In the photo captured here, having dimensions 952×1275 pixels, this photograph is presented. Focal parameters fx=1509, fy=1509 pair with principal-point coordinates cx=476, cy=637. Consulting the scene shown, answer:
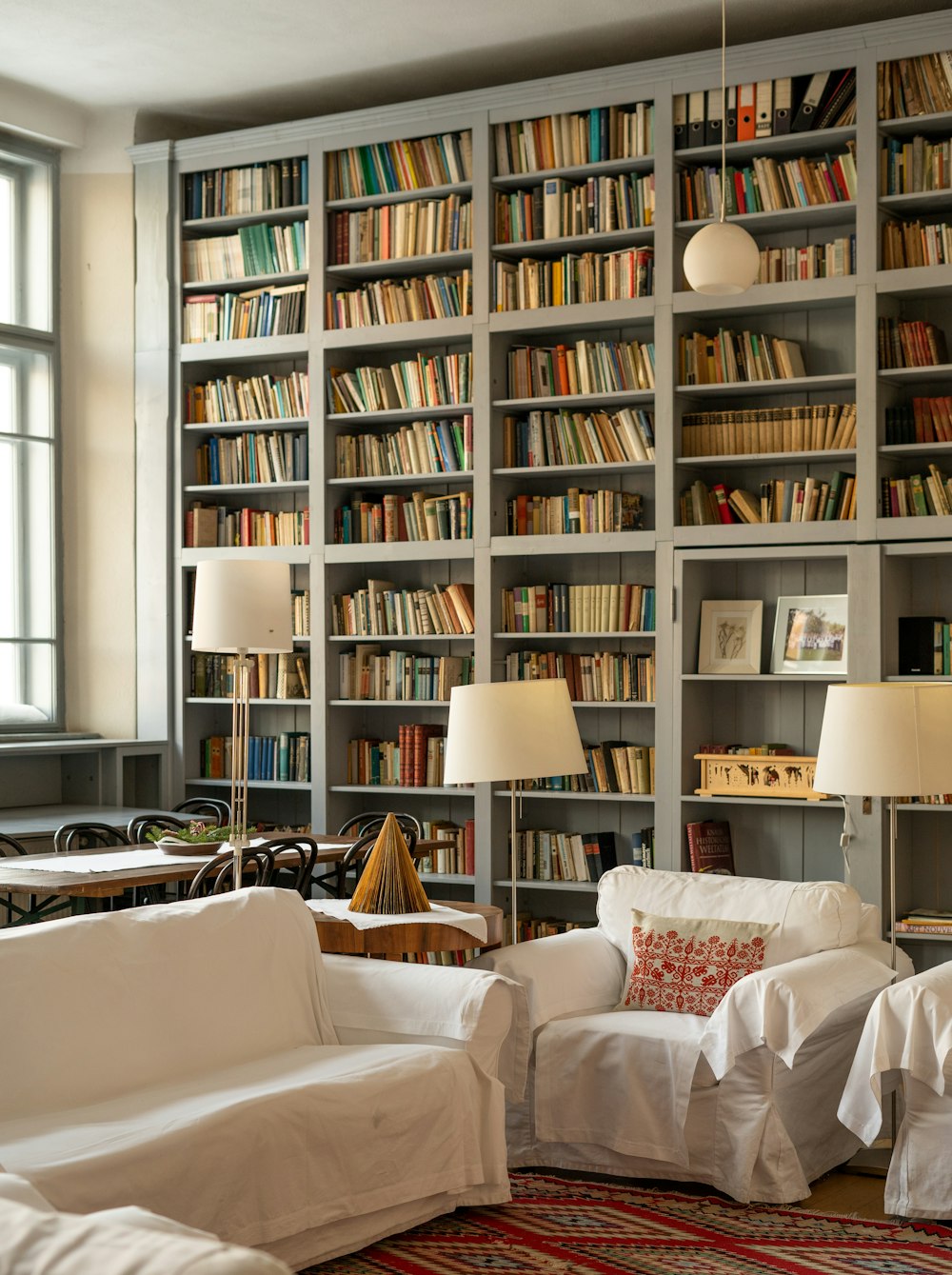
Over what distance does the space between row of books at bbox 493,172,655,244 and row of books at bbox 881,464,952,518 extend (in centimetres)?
151

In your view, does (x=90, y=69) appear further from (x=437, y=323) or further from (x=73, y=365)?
(x=437, y=323)

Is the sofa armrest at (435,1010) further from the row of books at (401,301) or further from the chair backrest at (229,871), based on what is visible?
the row of books at (401,301)

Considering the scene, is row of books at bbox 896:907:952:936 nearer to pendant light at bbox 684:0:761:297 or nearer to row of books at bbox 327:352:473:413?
pendant light at bbox 684:0:761:297

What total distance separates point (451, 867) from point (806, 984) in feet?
9.39

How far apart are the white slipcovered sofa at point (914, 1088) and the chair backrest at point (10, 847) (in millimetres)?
3303

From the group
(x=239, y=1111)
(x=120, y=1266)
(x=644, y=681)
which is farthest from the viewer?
(x=644, y=681)

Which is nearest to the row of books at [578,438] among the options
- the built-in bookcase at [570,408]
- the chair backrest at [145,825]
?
the built-in bookcase at [570,408]

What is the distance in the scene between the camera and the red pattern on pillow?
14.5 feet

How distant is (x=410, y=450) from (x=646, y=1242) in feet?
13.1

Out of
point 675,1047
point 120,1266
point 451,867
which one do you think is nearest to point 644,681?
point 451,867

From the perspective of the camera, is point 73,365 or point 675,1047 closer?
point 675,1047

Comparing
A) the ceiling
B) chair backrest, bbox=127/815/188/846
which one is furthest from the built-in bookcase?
chair backrest, bbox=127/815/188/846

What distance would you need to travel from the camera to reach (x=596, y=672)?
6449 mm

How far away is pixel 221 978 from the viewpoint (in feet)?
12.5
